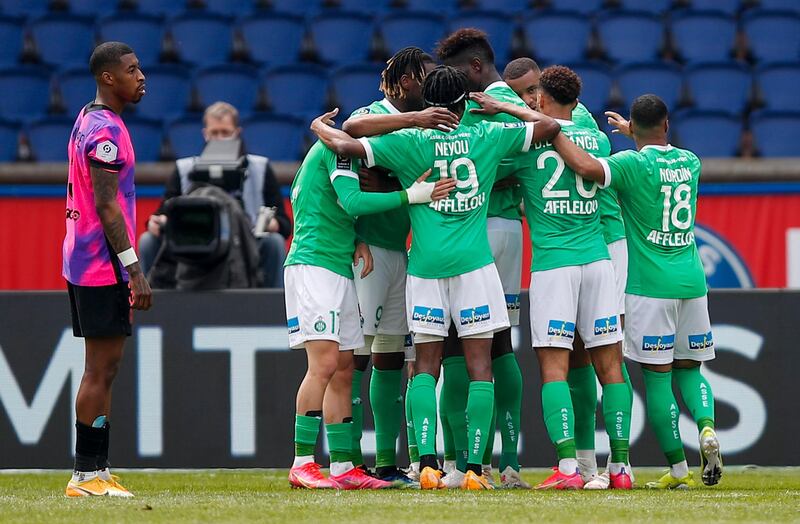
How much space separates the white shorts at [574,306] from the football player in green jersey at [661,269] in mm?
206

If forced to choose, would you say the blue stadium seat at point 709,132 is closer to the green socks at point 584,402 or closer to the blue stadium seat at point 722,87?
the blue stadium seat at point 722,87

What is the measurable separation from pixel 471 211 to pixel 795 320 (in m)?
2.73

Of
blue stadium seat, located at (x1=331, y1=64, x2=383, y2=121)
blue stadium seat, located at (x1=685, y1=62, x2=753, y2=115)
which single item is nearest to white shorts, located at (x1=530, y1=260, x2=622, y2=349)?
blue stadium seat, located at (x1=331, y1=64, x2=383, y2=121)

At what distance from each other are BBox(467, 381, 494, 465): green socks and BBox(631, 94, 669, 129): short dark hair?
1568 mm

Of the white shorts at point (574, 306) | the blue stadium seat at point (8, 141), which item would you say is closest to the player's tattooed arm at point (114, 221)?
the white shorts at point (574, 306)

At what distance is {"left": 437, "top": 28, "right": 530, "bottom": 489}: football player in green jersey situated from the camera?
670cm

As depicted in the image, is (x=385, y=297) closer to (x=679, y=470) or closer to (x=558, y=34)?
(x=679, y=470)

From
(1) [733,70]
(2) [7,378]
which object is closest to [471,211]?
(2) [7,378]

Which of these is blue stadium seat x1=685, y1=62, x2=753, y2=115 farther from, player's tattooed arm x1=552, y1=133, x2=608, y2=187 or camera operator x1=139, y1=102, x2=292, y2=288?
player's tattooed arm x1=552, y1=133, x2=608, y2=187

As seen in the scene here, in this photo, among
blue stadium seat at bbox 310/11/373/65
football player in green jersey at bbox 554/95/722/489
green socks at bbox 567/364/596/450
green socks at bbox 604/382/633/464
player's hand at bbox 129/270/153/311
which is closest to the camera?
player's hand at bbox 129/270/153/311

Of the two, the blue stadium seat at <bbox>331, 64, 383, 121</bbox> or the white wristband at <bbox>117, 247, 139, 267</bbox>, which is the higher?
the blue stadium seat at <bbox>331, 64, 383, 121</bbox>

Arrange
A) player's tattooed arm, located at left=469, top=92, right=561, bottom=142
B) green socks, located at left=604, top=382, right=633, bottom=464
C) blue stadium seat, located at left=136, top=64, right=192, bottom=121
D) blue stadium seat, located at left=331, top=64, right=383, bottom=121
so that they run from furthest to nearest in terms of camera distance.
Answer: blue stadium seat, located at left=136, top=64, right=192, bottom=121 < blue stadium seat, located at left=331, top=64, right=383, bottom=121 < green socks, located at left=604, top=382, right=633, bottom=464 < player's tattooed arm, located at left=469, top=92, right=561, bottom=142

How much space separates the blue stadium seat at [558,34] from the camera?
13047 millimetres

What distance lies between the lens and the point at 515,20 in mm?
13469
